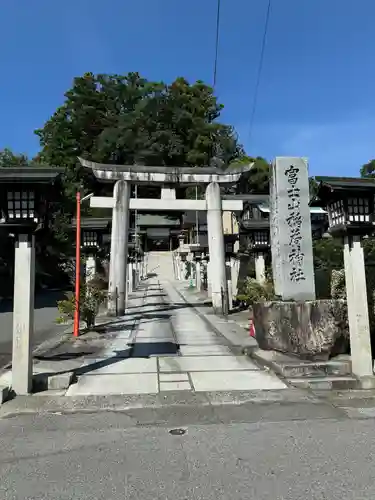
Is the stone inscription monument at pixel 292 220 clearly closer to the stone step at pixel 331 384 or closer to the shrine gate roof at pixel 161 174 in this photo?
the stone step at pixel 331 384

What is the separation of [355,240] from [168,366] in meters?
4.52

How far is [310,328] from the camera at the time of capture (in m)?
8.05

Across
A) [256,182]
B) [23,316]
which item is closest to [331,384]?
[23,316]

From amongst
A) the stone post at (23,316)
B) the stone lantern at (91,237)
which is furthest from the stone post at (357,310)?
the stone lantern at (91,237)

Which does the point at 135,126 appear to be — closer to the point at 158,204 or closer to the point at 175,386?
the point at 158,204

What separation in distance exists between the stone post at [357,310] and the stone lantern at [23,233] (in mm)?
5429

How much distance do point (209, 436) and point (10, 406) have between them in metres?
3.09

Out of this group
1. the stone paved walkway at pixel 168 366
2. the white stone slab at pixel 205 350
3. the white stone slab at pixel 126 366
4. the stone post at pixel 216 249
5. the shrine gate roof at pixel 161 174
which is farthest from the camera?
the stone post at pixel 216 249

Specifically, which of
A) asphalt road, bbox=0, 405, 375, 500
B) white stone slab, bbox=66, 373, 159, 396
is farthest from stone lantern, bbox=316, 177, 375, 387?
white stone slab, bbox=66, 373, 159, 396

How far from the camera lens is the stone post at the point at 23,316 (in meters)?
6.64

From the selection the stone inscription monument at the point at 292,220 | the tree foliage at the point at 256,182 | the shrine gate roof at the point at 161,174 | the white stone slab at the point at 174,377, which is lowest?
the white stone slab at the point at 174,377

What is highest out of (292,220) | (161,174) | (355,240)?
(161,174)

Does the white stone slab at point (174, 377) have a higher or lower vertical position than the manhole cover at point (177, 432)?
higher

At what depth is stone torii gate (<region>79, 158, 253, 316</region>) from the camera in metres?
18.1
